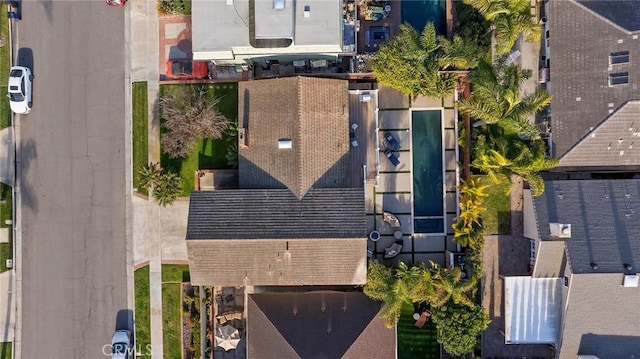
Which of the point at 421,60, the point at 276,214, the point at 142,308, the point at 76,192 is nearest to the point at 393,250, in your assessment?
the point at 276,214

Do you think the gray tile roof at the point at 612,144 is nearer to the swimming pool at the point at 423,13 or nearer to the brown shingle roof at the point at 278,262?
the swimming pool at the point at 423,13

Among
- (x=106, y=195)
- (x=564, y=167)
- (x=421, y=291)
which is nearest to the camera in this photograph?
(x=421, y=291)

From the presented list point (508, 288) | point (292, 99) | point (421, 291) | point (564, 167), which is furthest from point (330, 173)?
point (564, 167)

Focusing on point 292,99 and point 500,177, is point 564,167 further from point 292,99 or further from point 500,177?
point 292,99

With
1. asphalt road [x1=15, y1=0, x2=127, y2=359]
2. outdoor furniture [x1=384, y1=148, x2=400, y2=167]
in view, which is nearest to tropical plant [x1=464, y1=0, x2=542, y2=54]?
outdoor furniture [x1=384, y1=148, x2=400, y2=167]

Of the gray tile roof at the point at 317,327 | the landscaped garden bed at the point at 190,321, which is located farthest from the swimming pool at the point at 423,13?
the landscaped garden bed at the point at 190,321

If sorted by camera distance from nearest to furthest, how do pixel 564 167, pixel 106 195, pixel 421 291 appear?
pixel 421 291 < pixel 564 167 < pixel 106 195
